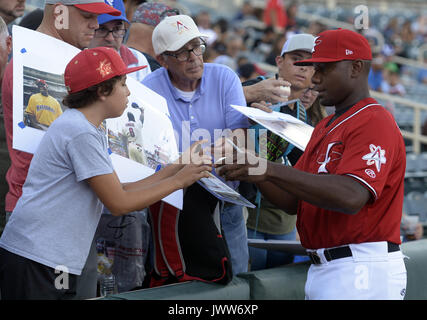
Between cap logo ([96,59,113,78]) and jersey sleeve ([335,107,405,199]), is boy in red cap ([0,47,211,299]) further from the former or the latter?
jersey sleeve ([335,107,405,199])

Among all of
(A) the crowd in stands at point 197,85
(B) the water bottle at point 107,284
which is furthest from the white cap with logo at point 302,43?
(B) the water bottle at point 107,284

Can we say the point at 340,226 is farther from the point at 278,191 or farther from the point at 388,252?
the point at 278,191

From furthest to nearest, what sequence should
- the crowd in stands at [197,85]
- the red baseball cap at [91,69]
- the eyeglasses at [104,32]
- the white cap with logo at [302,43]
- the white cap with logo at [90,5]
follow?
the white cap with logo at [302,43] → the eyeglasses at [104,32] → the crowd in stands at [197,85] → the white cap with logo at [90,5] → the red baseball cap at [91,69]

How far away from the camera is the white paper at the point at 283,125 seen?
276 centimetres

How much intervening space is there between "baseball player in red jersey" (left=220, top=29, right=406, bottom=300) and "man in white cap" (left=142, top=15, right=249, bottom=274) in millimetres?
675

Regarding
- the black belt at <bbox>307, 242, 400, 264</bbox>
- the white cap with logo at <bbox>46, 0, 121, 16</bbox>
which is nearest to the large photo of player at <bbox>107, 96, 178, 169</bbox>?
the white cap with logo at <bbox>46, 0, 121, 16</bbox>

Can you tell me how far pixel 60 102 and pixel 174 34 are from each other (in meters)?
0.73

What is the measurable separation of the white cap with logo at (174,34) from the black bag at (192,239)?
732mm

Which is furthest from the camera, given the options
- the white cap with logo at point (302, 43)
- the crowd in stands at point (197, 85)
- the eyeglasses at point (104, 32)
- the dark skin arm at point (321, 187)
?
the white cap with logo at point (302, 43)

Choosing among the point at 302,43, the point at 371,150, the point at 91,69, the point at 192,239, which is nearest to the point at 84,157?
the point at 91,69

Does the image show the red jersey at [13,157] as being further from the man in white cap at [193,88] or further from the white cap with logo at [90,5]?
the man in white cap at [193,88]

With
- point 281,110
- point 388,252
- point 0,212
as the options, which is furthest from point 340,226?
point 0,212

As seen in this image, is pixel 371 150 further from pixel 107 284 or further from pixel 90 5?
pixel 107 284

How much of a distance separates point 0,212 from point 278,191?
1432 millimetres
